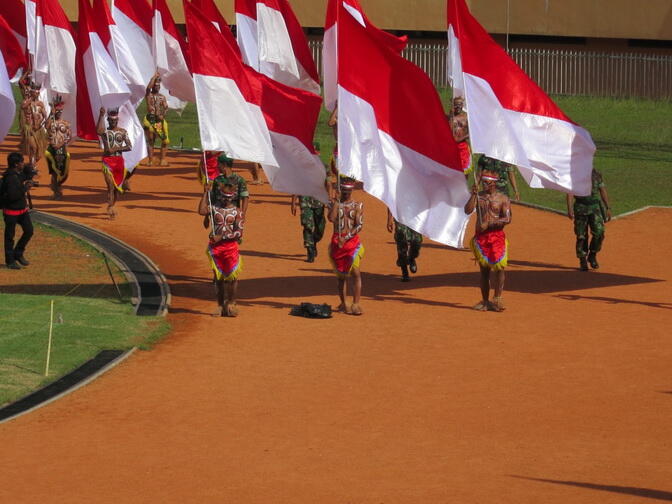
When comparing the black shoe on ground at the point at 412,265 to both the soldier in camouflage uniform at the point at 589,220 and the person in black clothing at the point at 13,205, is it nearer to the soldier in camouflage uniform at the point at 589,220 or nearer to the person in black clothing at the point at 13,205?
the soldier in camouflage uniform at the point at 589,220

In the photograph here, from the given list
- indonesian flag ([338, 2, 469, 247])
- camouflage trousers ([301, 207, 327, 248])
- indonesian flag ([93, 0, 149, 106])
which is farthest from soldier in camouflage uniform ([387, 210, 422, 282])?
indonesian flag ([93, 0, 149, 106])

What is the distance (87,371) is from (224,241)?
3.20 metres

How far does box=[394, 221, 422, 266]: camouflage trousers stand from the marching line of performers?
1 cm

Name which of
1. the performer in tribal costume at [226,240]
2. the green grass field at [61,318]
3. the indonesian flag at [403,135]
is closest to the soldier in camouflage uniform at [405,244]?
the indonesian flag at [403,135]

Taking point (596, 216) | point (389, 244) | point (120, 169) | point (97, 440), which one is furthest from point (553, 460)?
point (120, 169)

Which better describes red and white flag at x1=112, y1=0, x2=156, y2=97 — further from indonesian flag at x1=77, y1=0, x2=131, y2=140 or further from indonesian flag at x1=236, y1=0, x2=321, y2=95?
indonesian flag at x1=77, y1=0, x2=131, y2=140

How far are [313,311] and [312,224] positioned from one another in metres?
3.92

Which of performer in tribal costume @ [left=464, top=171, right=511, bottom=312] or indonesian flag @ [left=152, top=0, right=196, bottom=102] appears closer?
performer in tribal costume @ [left=464, top=171, right=511, bottom=312]

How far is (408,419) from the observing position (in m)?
14.3

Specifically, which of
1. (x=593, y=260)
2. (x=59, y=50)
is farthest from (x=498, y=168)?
(x=59, y=50)

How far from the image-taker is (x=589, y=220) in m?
22.3

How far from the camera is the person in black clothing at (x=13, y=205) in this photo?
2205cm

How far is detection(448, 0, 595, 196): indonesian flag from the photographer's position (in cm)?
1895

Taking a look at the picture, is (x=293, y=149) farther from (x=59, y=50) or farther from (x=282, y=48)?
(x=59, y=50)
